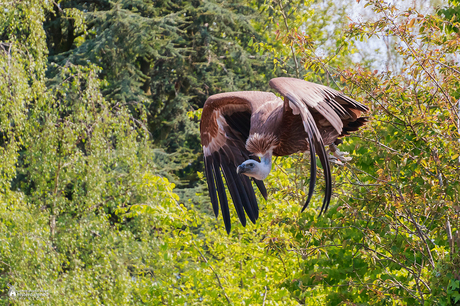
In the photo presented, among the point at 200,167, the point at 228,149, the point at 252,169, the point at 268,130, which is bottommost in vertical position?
the point at 200,167

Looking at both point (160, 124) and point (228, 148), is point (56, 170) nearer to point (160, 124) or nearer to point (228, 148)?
point (228, 148)

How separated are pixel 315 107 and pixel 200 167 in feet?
32.1

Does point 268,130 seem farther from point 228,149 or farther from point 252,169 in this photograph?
point 228,149

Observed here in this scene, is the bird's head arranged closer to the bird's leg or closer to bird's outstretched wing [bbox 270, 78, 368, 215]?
bird's outstretched wing [bbox 270, 78, 368, 215]

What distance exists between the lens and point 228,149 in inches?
223

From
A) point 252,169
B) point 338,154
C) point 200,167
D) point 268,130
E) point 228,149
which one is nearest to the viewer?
point 252,169

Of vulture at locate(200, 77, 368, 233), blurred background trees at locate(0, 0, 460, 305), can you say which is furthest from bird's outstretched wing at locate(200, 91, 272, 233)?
blurred background trees at locate(0, 0, 460, 305)

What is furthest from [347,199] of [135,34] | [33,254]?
[135,34]

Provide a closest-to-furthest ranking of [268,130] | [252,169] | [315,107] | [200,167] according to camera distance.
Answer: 1. [315,107]
2. [252,169]
3. [268,130]
4. [200,167]

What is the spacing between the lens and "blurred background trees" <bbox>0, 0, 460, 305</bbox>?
198 inches

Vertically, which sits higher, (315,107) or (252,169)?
(315,107)

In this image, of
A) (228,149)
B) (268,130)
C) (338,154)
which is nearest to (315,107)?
(268,130)

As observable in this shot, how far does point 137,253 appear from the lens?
31.2ft

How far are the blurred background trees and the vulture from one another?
2.25ft
